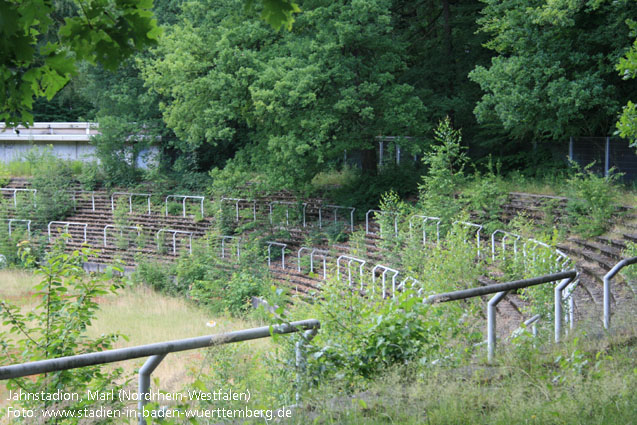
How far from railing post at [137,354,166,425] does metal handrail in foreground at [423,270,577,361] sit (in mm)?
2156

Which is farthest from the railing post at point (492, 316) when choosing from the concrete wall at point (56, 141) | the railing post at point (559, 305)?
the concrete wall at point (56, 141)

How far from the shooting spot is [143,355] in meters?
4.08

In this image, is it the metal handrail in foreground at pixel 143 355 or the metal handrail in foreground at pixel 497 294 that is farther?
the metal handrail in foreground at pixel 497 294

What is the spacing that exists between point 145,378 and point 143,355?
0.32m

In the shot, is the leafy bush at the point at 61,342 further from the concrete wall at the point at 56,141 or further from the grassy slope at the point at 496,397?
the concrete wall at the point at 56,141

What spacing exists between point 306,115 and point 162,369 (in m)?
17.3

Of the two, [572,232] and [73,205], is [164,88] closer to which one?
[73,205]

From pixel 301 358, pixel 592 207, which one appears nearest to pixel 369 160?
pixel 592 207

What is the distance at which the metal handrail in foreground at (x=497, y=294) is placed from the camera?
17.3ft

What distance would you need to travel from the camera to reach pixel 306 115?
2188cm

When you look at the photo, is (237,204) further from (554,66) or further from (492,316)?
(492,316)

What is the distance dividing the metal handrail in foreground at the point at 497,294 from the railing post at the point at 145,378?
2.16 meters

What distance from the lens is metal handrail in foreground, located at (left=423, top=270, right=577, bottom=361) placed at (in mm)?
5285

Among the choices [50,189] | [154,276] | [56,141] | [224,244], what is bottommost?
[154,276]
